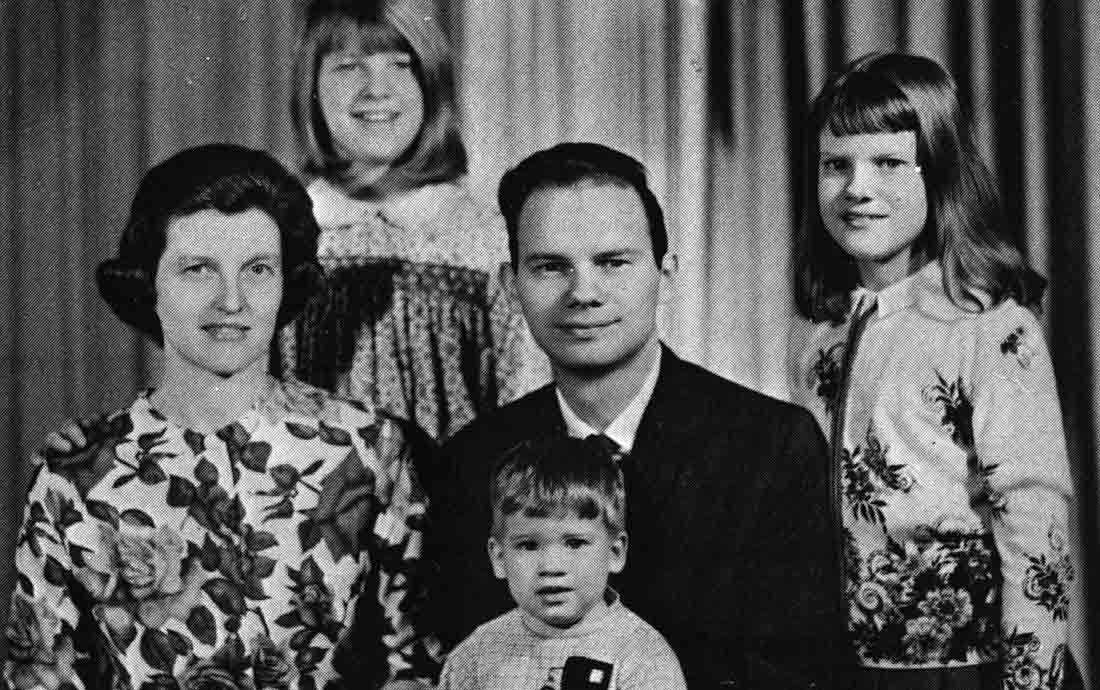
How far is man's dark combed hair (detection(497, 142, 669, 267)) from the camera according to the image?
5.16 ft

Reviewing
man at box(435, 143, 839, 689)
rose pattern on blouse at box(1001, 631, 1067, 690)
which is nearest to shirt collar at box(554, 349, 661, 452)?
man at box(435, 143, 839, 689)

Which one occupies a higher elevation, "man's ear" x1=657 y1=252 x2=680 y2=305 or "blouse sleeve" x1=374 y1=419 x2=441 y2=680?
"man's ear" x1=657 y1=252 x2=680 y2=305

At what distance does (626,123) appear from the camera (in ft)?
6.08

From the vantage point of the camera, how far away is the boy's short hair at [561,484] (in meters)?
1.45

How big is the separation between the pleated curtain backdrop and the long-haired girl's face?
0.23 ft

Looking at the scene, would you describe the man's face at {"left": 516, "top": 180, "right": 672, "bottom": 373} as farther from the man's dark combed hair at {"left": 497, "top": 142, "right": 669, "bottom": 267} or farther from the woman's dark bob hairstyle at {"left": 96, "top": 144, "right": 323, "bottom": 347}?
the woman's dark bob hairstyle at {"left": 96, "top": 144, "right": 323, "bottom": 347}

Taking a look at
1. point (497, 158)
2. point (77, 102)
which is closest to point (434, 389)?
point (497, 158)

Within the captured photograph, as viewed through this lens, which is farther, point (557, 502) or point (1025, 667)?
point (1025, 667)

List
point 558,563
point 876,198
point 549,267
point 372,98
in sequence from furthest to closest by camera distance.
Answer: point 372,98 → point 876,198 → point 549,267 → point 558,563

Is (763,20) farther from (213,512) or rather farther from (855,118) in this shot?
(213,512)

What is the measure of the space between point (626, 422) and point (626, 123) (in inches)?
17.7

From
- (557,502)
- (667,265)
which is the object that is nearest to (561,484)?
(557,502)

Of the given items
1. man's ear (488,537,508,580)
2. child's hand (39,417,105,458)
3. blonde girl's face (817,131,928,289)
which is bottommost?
man's ear (488,537,508,580)

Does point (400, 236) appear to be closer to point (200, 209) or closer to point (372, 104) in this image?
point (372, 104)
